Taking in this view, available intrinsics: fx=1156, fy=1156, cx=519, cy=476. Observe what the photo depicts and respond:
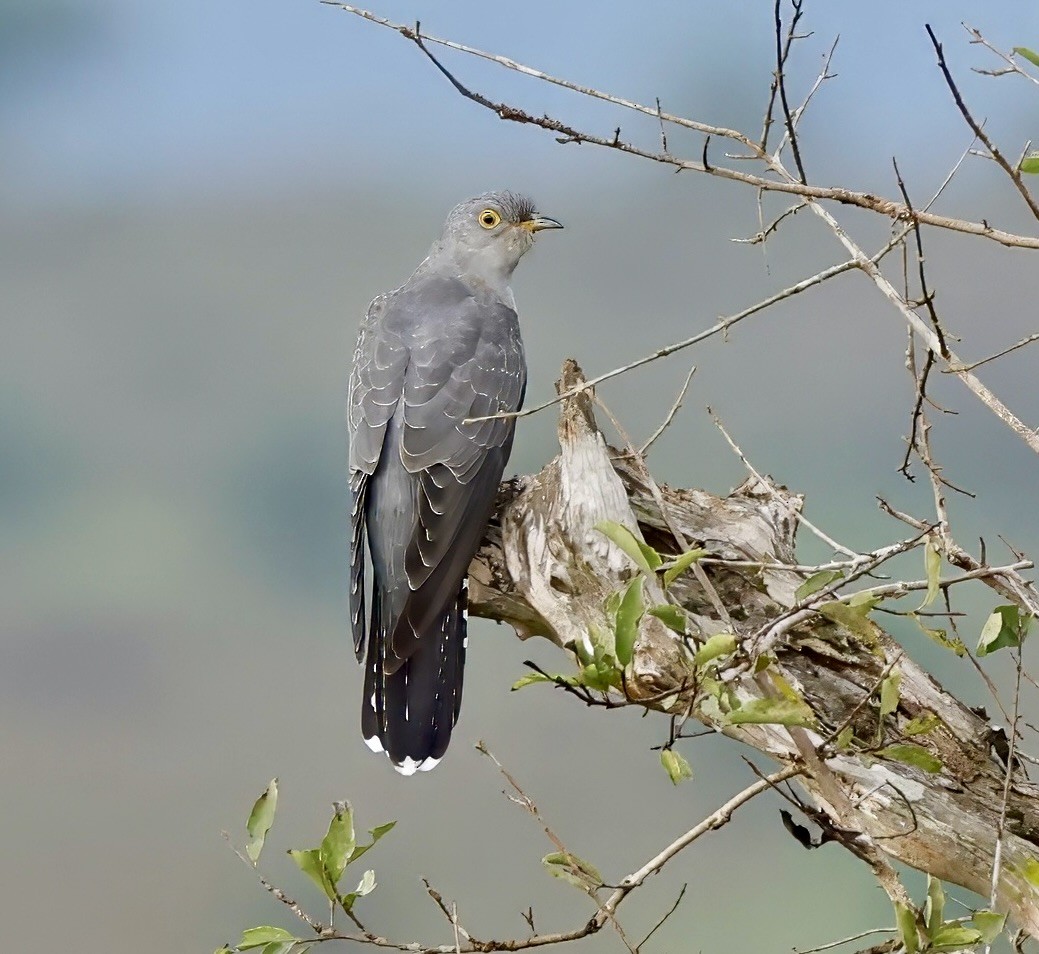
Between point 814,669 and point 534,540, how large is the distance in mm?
852

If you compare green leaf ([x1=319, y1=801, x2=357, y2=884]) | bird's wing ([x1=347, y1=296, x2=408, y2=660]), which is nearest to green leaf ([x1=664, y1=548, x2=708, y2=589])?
green leaf ([x1=319, y1=801, x2=357, y2=884])

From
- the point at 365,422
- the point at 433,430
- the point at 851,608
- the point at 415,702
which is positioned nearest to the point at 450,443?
the point at 433,430

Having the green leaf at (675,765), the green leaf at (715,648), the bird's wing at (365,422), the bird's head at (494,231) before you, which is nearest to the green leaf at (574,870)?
the green leaf at (675,765)

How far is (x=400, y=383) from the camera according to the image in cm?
351

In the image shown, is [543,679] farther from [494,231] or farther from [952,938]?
[494,231]

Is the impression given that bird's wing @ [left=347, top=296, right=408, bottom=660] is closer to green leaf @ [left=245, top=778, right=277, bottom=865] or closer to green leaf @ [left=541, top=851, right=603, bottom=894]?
green leaf @ [left=245, top=778, right=277, bottom=865]

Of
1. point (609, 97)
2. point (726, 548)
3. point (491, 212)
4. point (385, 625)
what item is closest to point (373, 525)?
point (385, 625)

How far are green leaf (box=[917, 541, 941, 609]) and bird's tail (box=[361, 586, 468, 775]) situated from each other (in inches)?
66.7

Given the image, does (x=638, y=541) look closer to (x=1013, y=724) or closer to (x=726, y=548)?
(x=1013, y=724)

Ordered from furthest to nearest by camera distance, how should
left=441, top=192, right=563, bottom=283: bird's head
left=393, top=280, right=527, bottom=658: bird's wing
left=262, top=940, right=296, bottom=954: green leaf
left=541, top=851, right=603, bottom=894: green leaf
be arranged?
left=441, top=192, right=563, bottom=283: bird's head → left=393, top=280, right=527, bottom=658: bird's wing → left=262, top=940, right=296, bottom=954: green leaf → left=541, top=851, right=603, bottom=894: green leaf

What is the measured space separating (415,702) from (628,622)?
1652 mm

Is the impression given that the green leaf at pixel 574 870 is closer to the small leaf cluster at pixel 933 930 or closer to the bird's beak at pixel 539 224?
the small leaf cluster at pixel 933 930

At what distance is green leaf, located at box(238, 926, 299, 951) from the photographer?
6.68 ft

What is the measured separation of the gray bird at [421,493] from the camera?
3.25 meters
